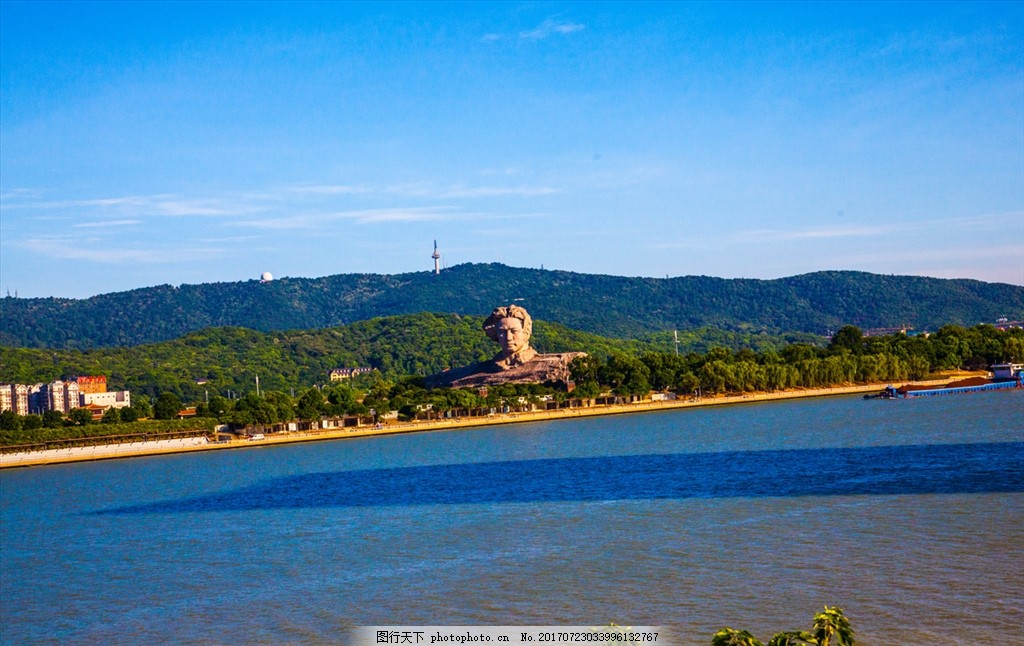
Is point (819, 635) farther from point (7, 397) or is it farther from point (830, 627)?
point (7, 397)

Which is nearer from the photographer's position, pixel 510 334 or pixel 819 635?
pixel 819 635

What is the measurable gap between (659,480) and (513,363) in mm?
71816

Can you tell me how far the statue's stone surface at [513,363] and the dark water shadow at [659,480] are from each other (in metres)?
56.4

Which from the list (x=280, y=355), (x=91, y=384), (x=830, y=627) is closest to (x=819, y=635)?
(x=830, y=627)

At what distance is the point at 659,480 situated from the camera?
45.7 meters

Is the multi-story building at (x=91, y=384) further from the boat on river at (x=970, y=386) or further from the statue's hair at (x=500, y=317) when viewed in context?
the boat on river at (x=970, y=386)

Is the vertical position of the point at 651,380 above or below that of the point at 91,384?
below

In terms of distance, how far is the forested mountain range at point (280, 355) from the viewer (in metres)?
151

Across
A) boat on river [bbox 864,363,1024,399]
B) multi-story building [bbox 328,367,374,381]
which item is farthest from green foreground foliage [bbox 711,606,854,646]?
multi-story building [bbox 328,367,374,381]

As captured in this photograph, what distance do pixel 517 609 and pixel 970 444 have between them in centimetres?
3352

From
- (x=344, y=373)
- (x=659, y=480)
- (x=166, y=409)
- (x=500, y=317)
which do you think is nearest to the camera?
(x=659, y=480)

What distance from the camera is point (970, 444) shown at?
51.8m

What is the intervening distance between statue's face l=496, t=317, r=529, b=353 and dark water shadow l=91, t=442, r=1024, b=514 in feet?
187

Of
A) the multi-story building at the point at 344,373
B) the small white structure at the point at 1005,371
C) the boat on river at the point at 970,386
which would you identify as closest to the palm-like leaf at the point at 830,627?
the boat on river at the point at 970,386
